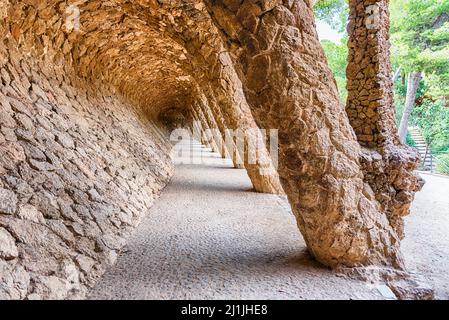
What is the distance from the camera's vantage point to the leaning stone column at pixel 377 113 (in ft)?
8.75

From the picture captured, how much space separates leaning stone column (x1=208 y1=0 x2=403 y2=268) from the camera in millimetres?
2186

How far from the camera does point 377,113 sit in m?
2.88

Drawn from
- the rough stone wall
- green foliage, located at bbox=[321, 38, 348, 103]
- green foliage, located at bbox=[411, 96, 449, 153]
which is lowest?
the rough stone wall

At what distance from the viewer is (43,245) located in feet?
6.83

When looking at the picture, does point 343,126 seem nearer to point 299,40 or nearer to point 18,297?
point 299,40

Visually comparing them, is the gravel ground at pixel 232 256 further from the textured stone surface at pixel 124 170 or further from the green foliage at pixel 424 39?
the green foliage at pixel 424 39

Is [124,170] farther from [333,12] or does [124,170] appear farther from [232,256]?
[333,12]

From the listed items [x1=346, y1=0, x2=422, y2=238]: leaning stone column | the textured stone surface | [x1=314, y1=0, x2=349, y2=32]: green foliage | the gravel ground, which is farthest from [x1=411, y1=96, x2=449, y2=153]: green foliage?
the textured stone surface

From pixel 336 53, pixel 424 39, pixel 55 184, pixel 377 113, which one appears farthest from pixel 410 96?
pixel 55 184

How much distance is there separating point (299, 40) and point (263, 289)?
74.6 inches

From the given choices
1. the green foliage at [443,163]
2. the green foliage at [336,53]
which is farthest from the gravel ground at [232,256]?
the green foliage at [443,163]

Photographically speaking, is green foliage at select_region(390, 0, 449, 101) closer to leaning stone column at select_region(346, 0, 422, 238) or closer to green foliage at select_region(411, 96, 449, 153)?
green foliage at select_region(411, 96, 449, 153)

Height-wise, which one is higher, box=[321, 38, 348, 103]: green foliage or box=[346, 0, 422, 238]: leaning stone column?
box=[321, 38, 348, 103]: green foliage

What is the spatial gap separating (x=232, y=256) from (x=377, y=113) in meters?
1.99
